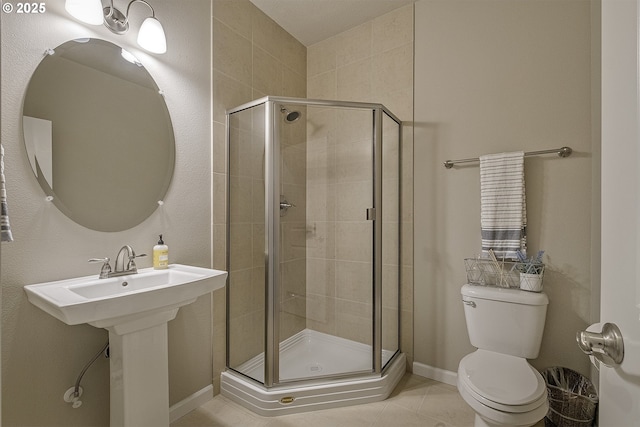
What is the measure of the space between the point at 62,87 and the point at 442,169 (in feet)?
6.92

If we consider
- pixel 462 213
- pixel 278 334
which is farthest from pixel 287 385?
pixel 462 213

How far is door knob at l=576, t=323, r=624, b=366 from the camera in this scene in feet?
1.64

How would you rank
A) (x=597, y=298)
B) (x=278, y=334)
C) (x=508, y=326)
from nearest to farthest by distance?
(x=597, y=298)
(x=508, y=326)
(x=278, y=334)

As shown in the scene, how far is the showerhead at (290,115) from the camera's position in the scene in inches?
74.0

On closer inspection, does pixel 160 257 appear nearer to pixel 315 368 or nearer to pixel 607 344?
pixel 315 368

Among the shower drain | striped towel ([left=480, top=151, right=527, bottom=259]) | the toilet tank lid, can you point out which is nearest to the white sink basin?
the shower drain

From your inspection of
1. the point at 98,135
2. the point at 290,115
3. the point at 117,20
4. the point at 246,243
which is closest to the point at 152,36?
the point at 117,20

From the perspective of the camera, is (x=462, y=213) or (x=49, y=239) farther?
(x=462, y=213)

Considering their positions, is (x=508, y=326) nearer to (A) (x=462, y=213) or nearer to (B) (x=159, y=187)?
(A) (x=462, y=213)

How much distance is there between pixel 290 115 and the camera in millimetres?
1909

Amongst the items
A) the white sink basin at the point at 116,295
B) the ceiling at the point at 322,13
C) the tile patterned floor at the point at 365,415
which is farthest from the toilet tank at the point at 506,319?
the ceiling at the point at 322,13

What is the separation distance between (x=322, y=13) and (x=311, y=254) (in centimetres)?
178

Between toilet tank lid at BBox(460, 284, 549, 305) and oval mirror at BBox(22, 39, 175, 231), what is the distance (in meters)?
1.85

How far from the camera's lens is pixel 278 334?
74.4 inches
